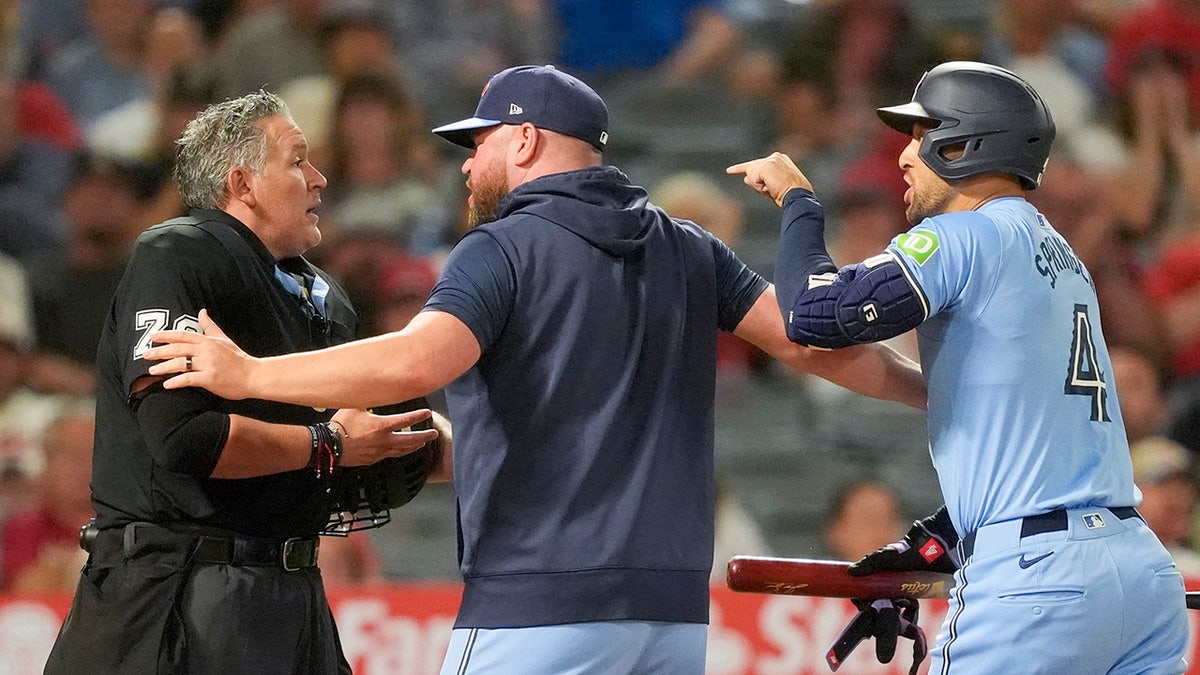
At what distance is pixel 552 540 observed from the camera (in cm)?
310

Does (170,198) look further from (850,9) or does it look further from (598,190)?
(598,190)

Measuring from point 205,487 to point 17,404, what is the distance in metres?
4.49

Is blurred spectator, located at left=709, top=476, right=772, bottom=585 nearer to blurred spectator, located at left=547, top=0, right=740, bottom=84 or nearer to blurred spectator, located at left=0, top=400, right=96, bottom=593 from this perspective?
blurred spectator, located at left=547, top=0, right=740, bottom=84

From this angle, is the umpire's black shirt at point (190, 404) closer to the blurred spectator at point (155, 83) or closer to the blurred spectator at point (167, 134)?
the blurred spectator at point (167, 134)

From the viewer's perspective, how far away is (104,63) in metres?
8.32

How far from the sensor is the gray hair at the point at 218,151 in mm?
3768

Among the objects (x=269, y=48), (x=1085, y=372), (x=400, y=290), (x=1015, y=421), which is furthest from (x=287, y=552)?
(x=269, y=48)

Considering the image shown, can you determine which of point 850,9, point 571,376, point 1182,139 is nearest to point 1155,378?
point 1182,139

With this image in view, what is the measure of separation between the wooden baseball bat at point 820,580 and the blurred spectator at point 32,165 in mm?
5486

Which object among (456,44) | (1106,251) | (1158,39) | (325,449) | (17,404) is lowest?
(17,404)

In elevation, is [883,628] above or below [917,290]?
below
